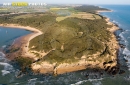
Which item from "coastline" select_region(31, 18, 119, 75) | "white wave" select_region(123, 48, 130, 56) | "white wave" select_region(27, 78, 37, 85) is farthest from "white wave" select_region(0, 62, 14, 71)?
"white wave" select_region(123, 48, 130, 56)

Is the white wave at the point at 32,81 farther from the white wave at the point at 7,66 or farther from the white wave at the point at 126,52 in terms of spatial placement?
the white wave at the point at 126,52

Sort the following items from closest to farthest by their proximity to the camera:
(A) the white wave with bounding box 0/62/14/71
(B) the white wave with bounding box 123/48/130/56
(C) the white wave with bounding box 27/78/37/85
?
(C) the white wave with bounding box 27/78/37/85 → (A) the white wave with bounding box 0/62/14/71 → (B) the white wave with bounding box 123/48/130/56

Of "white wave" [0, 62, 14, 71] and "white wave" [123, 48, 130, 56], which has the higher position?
"white wave" [123, 48, 130, 56]

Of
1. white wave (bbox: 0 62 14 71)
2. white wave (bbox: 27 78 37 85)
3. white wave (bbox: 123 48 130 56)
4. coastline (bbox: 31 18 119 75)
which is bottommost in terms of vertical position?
white wave (bbox: 27 78 37 85)

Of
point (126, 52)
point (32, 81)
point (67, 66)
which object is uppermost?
point (126, 52)

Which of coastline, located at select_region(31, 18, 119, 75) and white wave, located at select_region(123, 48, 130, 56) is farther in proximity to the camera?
white wave, located at select_region(123, 48, 130, 56)

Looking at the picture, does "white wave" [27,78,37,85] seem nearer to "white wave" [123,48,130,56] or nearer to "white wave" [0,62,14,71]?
"white wave" [0,62,14,71]

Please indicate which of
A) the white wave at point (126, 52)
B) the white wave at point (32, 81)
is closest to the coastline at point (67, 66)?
the white wave at point (32, 81)

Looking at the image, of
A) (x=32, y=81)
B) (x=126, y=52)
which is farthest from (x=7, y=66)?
(x=126, y=52)

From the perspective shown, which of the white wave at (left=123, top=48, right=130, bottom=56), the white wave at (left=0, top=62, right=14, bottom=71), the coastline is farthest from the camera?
the white wave at (left=123, top=48, right=130, bottom=56)

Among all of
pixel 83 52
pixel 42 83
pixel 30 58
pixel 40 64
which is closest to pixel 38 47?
pixel 30 58

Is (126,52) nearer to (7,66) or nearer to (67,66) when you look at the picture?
(67,66)
